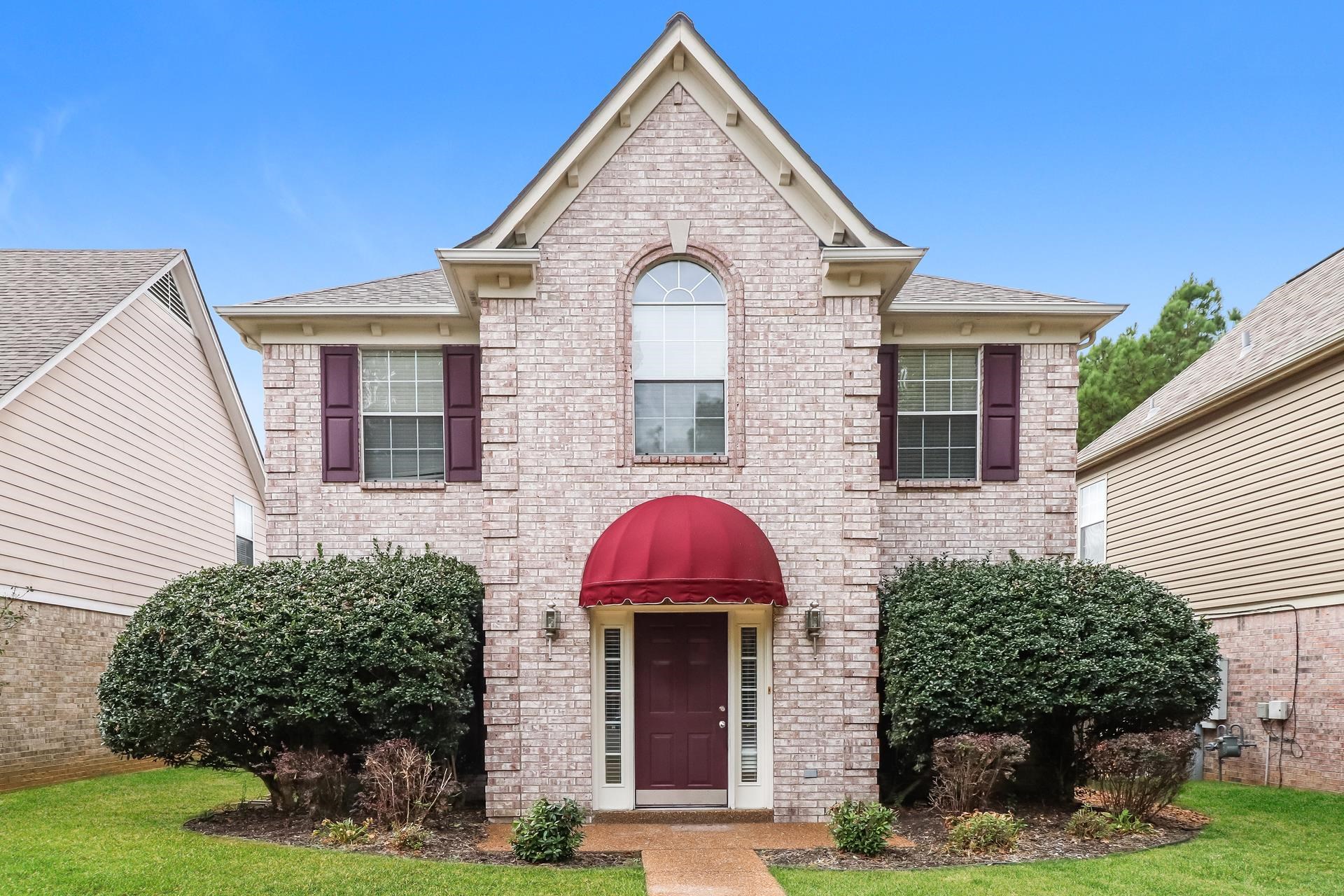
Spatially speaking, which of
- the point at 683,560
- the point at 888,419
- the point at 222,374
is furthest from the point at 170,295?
the point at 888,419

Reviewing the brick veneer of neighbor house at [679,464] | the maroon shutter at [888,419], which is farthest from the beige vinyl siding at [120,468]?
the maroon shutter at [888,419]

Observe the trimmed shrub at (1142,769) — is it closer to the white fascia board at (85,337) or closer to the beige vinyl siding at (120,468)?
the beige vinyl siding at (120,468)

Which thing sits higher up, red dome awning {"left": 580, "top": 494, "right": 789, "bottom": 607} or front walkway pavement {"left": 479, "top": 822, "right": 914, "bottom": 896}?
red dome awning {"left": 580, "top": 494, "right": 789, "bottom": 607}

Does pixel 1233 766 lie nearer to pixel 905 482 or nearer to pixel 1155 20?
pixel 905 482

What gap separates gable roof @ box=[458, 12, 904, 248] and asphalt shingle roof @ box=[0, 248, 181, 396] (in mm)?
7620

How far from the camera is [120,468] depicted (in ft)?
56.6

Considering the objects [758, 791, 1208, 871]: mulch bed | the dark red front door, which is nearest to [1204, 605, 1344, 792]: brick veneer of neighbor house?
[758, 791, 1208, 871]: mulch bed

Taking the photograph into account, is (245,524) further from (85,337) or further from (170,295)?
(85,337)

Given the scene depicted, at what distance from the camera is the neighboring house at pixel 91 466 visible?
1426 cm

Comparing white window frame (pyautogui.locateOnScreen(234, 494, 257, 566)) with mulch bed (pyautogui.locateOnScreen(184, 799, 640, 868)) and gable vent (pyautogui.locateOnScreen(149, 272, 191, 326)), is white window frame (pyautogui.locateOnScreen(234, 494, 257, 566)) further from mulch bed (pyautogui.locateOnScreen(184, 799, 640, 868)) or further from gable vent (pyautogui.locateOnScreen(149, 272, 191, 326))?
mulch bed (pyautogui.locateOnScreen(184, 799, 640, 868))

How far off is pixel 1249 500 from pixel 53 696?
742 inches

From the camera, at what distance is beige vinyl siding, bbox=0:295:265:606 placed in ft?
47.9

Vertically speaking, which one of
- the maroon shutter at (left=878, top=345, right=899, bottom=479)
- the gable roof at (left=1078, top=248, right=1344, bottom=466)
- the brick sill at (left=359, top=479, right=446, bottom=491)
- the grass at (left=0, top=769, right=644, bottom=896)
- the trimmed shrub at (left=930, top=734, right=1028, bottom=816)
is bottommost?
the grass at (left=0, top=769, right=644, bottom=896)

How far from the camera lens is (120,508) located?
1722 cm
